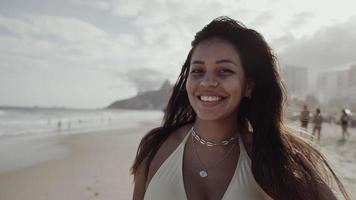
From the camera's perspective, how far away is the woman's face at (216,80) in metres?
2.10

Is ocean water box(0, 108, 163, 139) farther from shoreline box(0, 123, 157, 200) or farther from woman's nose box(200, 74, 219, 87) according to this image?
woman's nose box(200, 74, 219, 87)

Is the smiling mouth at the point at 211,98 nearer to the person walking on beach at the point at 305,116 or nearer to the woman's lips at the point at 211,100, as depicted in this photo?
the woman's lips at the point at 211,100

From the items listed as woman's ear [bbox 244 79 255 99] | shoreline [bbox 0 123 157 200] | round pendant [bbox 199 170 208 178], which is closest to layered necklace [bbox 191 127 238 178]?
round pendant [bbox 199 170 208 178]

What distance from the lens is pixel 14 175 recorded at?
8.54 m

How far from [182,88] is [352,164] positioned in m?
8.43

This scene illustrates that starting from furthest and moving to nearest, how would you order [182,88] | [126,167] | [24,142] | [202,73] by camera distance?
[24,142] → [126,167] → [182,88] → [202,73]

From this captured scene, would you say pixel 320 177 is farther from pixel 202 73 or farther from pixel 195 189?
pixel 202 73

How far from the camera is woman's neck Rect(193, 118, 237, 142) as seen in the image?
2.27m

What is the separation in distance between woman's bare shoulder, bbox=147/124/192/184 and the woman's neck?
0.16 metres

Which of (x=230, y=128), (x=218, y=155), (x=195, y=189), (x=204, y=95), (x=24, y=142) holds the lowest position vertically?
(x=24, y=142)

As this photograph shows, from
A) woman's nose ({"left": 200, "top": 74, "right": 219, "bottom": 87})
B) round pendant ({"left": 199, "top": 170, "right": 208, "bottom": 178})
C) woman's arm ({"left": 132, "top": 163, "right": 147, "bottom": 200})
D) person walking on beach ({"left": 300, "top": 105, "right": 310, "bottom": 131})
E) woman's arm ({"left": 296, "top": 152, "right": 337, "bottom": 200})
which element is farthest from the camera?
person walking on beach ({"left": 300, "top": 105, "right": 310, "bottom": 131})

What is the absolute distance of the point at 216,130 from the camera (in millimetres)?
2279

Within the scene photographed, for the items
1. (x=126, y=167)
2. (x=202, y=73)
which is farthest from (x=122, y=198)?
(x=202, y=73)

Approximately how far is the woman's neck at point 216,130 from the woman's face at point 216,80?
8cm
